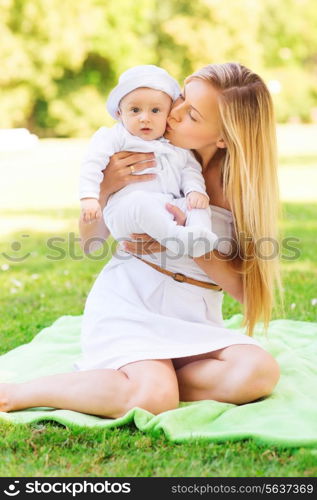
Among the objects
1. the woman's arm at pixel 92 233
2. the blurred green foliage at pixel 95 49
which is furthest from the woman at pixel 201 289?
the blurred green foliage at pixel 95 49

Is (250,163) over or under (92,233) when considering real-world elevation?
over

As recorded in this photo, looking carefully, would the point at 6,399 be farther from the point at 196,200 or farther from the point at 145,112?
the point at 145,112

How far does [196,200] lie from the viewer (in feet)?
9.45

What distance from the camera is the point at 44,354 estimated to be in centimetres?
359

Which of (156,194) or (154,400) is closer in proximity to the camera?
(154,400)

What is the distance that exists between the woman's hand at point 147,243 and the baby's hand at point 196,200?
5cm

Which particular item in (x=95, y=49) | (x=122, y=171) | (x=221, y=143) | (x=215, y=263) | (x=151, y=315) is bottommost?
(x=151, y=315)

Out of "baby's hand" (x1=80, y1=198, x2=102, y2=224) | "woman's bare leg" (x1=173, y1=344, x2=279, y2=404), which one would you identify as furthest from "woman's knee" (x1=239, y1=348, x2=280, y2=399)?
"baby's hand" (x1=80, y1=198, x2=102, y2=224)

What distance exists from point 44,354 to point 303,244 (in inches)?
140

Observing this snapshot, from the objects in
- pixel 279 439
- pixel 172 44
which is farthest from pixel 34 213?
pixel 172 44

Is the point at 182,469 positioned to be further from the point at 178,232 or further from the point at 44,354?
the point at 44,354

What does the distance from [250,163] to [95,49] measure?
2132cm

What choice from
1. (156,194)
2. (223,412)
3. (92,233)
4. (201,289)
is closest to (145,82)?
(156,194)

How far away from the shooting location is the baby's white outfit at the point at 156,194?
2.81m
